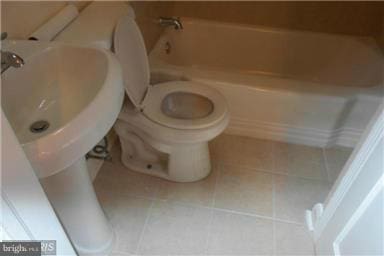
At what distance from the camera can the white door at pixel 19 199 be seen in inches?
22.4

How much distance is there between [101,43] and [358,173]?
101cm

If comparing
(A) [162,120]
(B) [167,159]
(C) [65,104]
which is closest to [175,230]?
(B) [167,159]

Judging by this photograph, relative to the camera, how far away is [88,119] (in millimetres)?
735

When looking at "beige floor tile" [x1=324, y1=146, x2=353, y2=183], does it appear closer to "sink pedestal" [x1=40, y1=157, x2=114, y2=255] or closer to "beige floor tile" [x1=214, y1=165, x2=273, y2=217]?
"beige floor tile" [x1=214, y1=165, x2=273, y2=217]

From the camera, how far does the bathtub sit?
65.4 inches

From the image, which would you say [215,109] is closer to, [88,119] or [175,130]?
[175,130]

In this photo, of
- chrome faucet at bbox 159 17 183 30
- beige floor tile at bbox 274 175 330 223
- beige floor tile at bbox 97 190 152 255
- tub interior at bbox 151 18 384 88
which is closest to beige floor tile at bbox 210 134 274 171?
beige floor tile at bbox 274 175 330 223

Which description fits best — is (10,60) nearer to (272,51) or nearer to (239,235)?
(239,235)

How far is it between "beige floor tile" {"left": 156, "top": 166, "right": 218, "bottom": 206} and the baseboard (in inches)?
16.2

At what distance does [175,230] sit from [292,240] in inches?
20.9

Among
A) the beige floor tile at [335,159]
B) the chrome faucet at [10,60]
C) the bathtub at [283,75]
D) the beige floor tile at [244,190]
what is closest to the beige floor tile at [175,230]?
the beige floor tile at [244,190]

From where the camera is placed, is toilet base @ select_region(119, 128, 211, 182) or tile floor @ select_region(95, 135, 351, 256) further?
toilet base @ select_region(119, 128, 211, 182)

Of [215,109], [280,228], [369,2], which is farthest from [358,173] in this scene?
[369,2]

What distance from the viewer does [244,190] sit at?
1.58 metres
